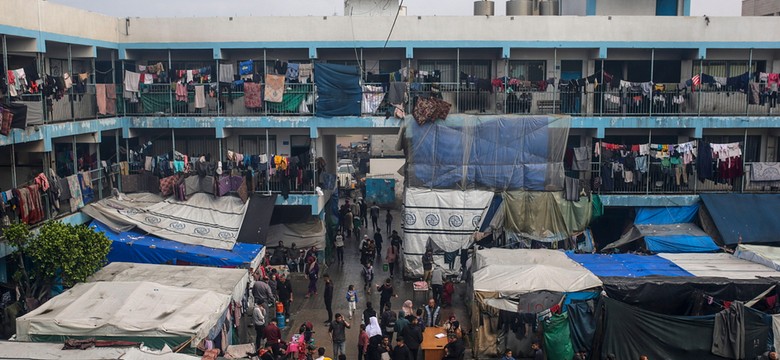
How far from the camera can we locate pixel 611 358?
16.1 meters

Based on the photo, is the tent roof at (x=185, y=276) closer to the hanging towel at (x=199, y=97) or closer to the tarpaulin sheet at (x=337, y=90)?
the hanging towel at (x=199, y=97)

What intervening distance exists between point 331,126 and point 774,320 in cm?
1451

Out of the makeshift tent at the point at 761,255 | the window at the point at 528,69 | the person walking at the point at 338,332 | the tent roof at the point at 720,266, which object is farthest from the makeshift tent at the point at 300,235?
the makeshift tent at the point at 761,255

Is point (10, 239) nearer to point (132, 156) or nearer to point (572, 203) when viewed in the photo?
point (132, 156)

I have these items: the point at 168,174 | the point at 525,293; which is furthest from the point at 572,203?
the point at 168,174

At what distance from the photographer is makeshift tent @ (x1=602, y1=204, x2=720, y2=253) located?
23.7 meters

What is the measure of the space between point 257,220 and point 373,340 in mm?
9681

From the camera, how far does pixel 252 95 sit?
84.7 ft

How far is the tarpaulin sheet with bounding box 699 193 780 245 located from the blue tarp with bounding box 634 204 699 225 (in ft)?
2.12

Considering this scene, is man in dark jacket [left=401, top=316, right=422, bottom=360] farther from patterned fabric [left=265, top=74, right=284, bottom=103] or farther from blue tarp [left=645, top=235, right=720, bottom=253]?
patterned fabric [left=265, top=74, right=284, bottom=103]

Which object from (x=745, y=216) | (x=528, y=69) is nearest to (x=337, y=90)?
(x=528, y=69)

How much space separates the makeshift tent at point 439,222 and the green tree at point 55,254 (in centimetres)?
960

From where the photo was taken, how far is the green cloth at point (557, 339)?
691 inches

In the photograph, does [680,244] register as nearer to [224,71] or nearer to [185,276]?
[185,276]
